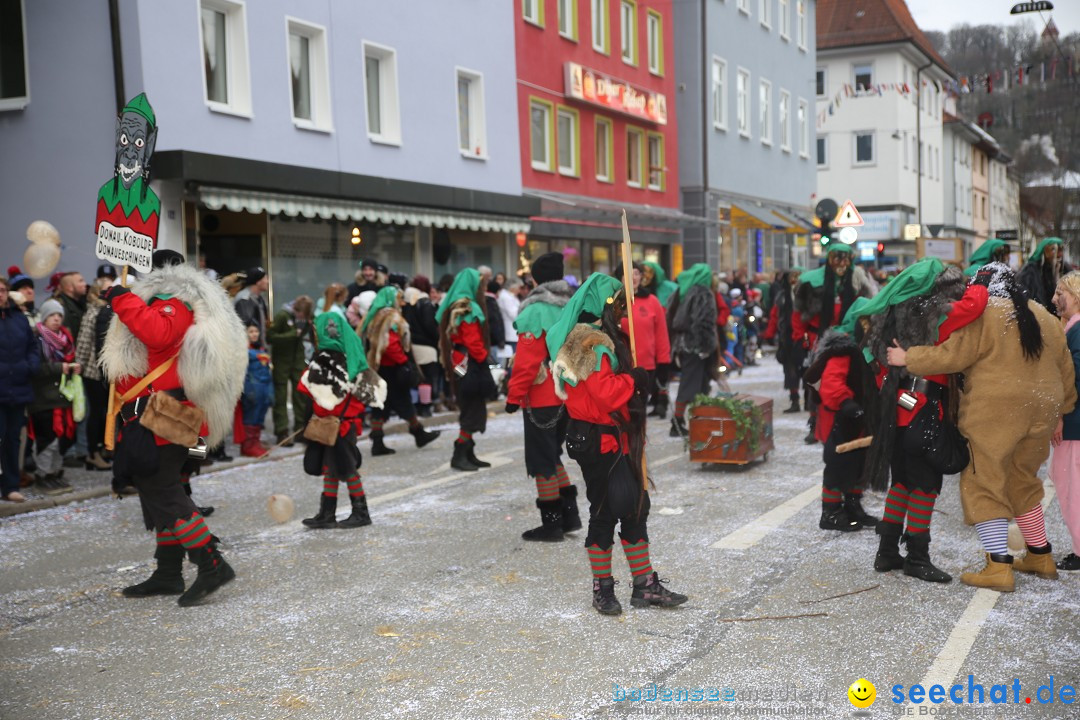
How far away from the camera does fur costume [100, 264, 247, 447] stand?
6215 millimetres

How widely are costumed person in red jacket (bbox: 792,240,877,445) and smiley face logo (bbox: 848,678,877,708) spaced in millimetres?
5573

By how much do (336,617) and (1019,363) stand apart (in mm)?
3784

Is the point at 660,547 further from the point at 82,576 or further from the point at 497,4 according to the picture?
the point at 497,4

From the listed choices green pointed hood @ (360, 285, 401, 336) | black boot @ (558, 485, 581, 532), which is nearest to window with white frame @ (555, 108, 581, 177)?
green pointed hood @ (360, 285, 401, 336)

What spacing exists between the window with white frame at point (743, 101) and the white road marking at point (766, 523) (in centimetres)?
2587

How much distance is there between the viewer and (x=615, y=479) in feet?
18.3

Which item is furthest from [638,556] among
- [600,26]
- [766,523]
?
[600,26]

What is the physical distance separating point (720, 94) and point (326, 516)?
86.2 ft

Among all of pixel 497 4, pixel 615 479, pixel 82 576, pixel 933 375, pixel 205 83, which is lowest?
pixel 82 576

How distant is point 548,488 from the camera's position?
738 centimetres

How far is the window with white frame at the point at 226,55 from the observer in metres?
15.2

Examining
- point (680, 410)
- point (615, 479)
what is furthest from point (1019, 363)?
point (680, 410)

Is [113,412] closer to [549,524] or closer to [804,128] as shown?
[549,524]

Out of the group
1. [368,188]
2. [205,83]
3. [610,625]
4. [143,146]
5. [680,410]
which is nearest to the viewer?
[610,625]
